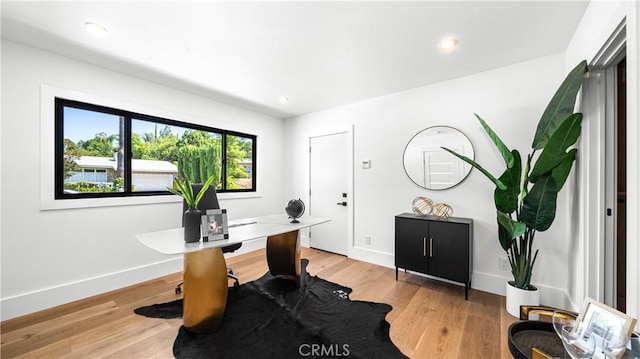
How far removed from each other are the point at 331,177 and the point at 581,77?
3.01 m

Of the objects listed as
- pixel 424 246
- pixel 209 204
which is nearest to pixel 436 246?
pixel 424 246

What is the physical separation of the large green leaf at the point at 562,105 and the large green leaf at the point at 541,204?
327 millimetres

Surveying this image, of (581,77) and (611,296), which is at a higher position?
(581,77)

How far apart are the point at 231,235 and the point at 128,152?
74.3 inches

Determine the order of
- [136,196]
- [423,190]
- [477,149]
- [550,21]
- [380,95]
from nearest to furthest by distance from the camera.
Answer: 1. [550,21]
2. [477,149]
3. [136,196]
4. [423,190]
5. [380,95]

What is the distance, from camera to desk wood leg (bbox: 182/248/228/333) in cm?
192

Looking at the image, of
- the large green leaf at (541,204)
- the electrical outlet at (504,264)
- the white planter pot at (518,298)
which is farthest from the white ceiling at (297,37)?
the white planter pot at (518,298)

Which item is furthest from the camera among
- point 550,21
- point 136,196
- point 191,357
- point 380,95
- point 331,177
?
point 331,177

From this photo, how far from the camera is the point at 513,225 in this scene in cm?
195

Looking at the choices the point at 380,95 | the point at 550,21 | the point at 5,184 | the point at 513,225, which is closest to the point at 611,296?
the point at 513,225

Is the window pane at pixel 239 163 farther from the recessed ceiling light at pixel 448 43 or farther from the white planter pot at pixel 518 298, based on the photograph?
the white planter pot at pixel 518 298

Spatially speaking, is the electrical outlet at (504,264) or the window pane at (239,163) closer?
the electrical outlet at (504,264)

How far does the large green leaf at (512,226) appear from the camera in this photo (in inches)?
74.7

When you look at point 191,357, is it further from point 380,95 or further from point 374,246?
point 380,95
